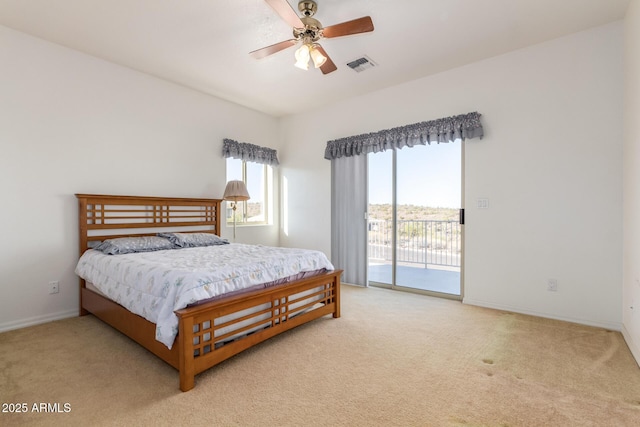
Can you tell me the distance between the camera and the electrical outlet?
318 centimetres

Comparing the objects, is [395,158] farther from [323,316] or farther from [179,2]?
[179,2]

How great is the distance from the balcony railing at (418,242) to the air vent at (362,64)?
2.06 metres

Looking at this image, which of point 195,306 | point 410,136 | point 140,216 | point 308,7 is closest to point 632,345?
point 410,136

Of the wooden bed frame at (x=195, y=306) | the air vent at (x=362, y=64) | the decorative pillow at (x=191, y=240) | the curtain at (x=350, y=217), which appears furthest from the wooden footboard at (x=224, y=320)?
the air vent at (x=362, y=64)

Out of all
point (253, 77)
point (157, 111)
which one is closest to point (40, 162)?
point (157, 111)

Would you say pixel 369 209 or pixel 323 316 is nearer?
pixel 323 316

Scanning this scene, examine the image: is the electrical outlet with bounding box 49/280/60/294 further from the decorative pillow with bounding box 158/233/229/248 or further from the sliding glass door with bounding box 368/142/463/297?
the sliding glass door with bounding box 368/142/463/297

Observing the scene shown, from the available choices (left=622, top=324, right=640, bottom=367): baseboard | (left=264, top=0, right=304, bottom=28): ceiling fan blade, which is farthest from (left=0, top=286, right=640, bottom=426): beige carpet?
(left=264, top=0, right=304, bottom=28): ceiling fan blade

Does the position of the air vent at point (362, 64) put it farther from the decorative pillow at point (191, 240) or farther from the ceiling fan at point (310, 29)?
the decorative pillow at point (191, 240)

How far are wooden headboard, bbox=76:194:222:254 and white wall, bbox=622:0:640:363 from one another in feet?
14.7

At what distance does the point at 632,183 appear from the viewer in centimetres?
247

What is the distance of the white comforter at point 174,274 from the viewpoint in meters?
2.00

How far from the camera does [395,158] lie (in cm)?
441

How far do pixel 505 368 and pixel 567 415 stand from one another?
505 millimetres
